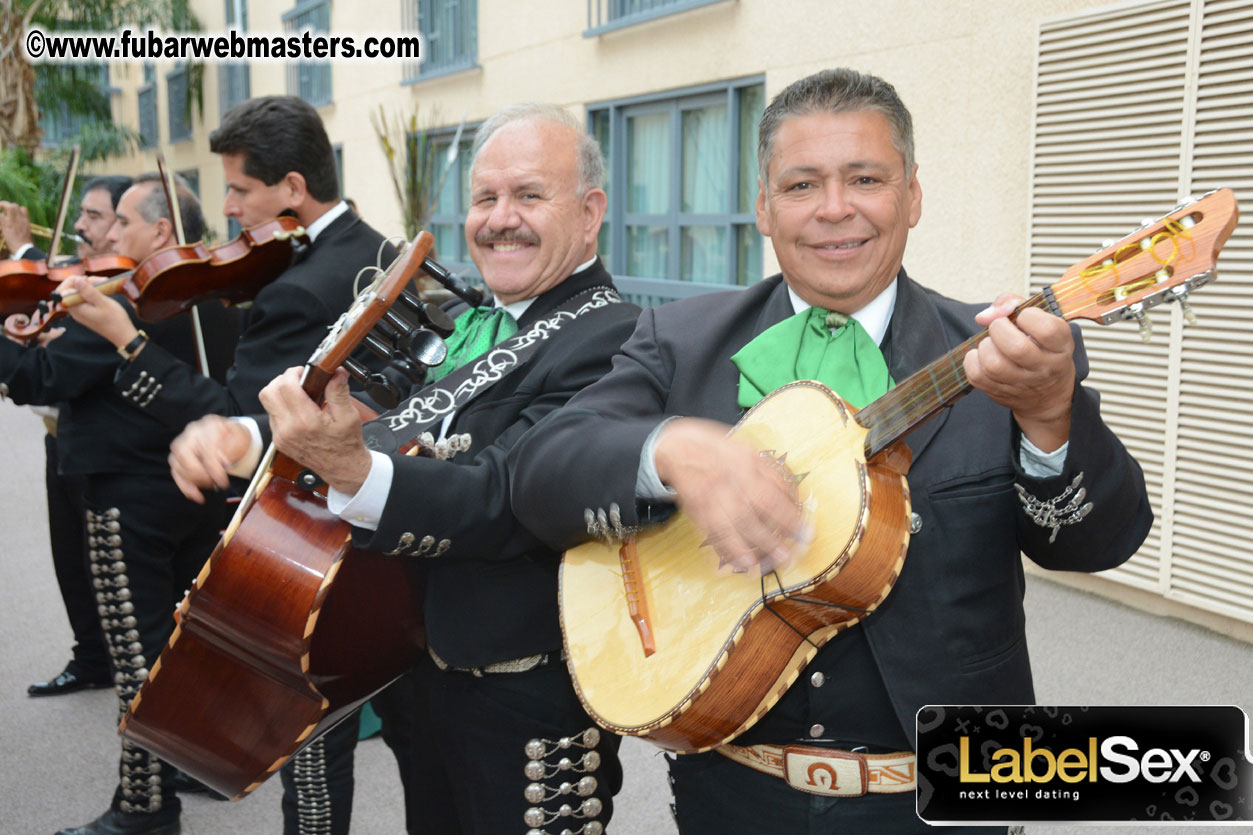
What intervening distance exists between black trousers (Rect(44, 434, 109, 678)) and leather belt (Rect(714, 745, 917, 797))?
136 inches

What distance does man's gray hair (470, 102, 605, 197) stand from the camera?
6.76 ft

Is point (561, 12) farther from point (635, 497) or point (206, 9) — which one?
point (206, 9)

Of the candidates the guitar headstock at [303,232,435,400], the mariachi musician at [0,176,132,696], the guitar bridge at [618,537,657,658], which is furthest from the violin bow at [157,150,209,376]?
the guitar bridge at [618,537,657,658]

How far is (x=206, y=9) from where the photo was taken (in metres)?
17.6

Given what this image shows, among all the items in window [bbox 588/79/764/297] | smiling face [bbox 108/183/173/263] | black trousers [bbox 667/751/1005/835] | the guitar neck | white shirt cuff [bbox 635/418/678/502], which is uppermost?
window [bbox 588/79/764/297]

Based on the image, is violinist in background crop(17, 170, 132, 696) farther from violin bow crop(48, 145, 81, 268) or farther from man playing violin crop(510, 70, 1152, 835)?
man playing violin crop(510, 70, 1152, 835)

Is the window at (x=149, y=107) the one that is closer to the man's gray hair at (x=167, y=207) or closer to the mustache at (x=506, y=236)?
the man's gray hair at (x=167, y=207)

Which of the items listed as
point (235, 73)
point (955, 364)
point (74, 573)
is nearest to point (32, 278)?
point (74, 573)

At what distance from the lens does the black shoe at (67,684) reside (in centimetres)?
438

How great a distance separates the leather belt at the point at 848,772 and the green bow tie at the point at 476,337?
3.24 ft

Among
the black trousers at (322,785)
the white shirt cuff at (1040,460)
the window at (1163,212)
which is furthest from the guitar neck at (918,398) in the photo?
the window at (1163,212)

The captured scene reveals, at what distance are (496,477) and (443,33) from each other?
10036 millimetres

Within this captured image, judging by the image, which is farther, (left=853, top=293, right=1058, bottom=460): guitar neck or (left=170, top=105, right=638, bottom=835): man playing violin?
(left=170, top=105, right=638, bottom=835): man playing violin

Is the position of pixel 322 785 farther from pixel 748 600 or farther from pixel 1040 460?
pixel 1040 460
